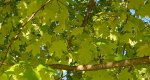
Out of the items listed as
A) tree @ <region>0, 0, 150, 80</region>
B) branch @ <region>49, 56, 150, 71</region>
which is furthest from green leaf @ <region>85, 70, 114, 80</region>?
branch @ <region>49, 56, 150, 71</region>

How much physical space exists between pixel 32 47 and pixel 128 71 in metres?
1.16

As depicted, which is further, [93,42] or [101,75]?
[93,42]

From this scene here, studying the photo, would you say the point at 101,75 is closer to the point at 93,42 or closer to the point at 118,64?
the point at 93,42


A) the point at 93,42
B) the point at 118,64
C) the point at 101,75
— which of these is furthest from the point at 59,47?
the point at 118,64

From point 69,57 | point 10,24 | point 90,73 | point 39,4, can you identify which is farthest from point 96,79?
point 10,24

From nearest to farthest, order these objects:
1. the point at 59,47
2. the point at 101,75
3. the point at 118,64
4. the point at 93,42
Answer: the point at 118,64 < the point at 101,75 < the point at 59,47 < the point at 93,42

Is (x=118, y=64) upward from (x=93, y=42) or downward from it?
downward

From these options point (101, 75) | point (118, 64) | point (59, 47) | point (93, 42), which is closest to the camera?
point (118, 64)

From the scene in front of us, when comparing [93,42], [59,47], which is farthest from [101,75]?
[59,47]

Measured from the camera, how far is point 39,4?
3.45 meters

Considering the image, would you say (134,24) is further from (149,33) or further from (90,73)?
(90,73)

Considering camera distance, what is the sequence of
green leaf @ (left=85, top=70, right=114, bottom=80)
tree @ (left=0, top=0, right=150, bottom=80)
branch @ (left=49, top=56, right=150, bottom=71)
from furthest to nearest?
green leaf @ (left=85, top=70, right=114, bottom=80), tree @ (left=0, top=0, right=150, bottom=80), branch @ (left=49, top=56, right=150, bottom=71)

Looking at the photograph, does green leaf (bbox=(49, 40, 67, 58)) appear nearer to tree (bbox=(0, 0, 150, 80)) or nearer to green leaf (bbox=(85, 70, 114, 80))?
tree (bbox=(0, 0, 150, 80))

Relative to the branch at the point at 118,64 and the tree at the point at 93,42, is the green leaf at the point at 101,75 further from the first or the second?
the branch at the point at 118,64
